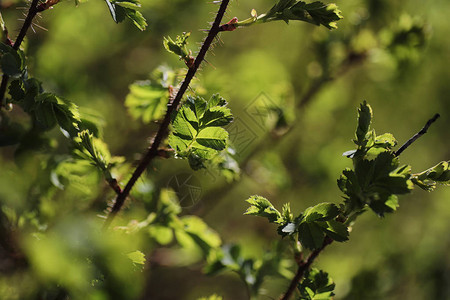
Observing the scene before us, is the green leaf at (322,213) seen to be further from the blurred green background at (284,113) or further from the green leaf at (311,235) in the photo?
the blurred green background at (284,113)

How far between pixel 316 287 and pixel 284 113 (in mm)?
657

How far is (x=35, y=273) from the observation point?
0.82 m

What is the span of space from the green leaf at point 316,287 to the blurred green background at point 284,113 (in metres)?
0.30

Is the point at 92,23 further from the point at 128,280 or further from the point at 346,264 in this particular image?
the point at 346,264

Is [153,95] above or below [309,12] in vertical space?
below

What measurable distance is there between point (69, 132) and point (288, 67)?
1.46 m

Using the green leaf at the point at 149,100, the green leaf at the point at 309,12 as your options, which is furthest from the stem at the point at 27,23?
the green leaf at the point at 309,12

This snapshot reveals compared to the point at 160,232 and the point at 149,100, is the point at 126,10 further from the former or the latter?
the point at 160,232

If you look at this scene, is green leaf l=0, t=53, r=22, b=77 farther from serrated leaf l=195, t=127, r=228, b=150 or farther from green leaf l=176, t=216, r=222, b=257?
green leaf l=176, t=216, r=222, b=257

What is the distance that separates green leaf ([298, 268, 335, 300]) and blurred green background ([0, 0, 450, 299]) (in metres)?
0.30

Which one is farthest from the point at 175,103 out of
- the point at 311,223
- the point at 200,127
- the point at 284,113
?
the point at 284,113

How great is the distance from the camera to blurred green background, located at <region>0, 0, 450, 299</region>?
3.82 ft

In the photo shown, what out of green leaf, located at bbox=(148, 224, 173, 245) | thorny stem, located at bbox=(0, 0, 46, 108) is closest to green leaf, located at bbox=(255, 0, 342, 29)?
thorny stem, located at bbox=(0, 0, 46, 108)

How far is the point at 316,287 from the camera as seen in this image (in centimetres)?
72
